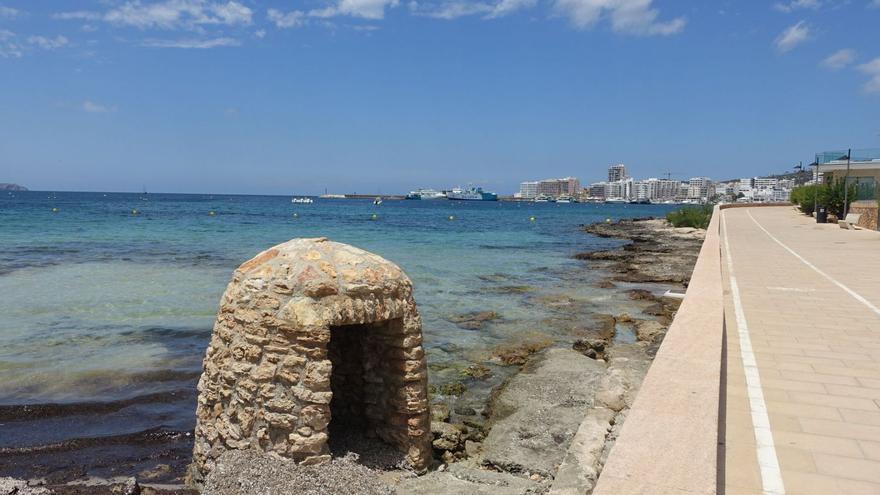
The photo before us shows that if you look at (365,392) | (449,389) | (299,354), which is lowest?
(449,389)

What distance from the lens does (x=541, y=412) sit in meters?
8.44

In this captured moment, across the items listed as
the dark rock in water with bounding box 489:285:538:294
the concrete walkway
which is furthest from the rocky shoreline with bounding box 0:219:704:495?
the dark rock in water with bounding box 489:285:538:294

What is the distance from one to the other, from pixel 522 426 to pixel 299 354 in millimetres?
3572

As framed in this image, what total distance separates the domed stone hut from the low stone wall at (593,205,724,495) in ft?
8.56

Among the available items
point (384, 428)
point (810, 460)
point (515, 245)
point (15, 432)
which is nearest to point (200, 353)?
point (15, 432)

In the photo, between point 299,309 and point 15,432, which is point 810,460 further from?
point 15,432

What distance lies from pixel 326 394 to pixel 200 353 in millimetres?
7503

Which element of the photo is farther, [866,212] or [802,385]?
[866,212]

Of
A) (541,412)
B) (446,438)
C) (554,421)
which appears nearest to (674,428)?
(446,438)

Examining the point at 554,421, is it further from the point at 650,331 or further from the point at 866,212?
the point at 866,212

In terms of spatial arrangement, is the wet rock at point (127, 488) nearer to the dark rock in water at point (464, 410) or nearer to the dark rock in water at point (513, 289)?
the dark rock in water at point (464, 410)

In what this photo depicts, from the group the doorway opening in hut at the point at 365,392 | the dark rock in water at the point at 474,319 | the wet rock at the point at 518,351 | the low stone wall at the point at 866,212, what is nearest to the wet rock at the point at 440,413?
the doorway opening in hut at the point at 365,392

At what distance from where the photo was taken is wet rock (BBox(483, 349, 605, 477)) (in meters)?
7.07

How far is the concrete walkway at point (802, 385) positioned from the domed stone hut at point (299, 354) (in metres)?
3.26
